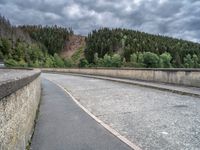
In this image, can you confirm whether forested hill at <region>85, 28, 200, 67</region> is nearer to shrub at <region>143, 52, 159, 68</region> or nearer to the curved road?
shrub at <region>143, 52, 159, 68</region>

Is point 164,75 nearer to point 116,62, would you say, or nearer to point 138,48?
point 116,62

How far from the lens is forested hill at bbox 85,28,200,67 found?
423 feet

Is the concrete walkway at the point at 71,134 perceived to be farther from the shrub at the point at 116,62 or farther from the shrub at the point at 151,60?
the shrub at the point at 116,62

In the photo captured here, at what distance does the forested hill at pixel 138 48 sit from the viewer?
129m

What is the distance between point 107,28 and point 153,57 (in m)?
82.1

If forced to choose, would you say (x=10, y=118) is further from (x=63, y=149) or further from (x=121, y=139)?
(x=121, y=139)

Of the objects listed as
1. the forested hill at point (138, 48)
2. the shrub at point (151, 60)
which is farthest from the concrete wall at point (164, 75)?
the forested hill at point (138, 48)

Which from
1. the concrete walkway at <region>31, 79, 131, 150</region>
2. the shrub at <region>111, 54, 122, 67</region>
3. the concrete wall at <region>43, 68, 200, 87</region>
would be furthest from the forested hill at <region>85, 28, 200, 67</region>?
the concrete walkway at <region>31, 79, 131, 150</region>

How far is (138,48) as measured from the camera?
14462 centimetres

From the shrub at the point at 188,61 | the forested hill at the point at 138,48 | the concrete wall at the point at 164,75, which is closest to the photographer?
the concrete wall at the point at 164,75

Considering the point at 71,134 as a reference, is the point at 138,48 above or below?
above

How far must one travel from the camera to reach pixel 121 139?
6.70 metres

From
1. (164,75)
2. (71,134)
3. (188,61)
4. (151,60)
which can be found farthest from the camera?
→ (188,61)

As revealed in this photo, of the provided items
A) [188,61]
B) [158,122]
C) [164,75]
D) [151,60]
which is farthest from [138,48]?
[158,122]
